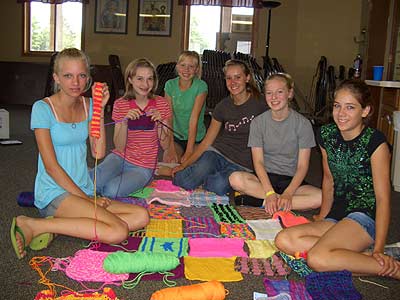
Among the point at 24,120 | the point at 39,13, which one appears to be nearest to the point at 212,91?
the point at 24,120

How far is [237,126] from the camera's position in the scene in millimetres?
3127

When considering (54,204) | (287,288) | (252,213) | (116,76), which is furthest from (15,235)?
(116,76)

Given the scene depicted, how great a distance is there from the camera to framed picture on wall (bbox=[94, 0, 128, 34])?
9352 mm

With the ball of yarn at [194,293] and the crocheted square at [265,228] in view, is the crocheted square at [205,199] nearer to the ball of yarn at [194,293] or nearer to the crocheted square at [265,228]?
the crocheted square at [265,228]

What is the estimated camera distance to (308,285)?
176cm

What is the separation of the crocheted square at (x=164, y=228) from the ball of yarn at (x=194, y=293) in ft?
2.34

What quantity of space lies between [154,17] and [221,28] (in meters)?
1.37

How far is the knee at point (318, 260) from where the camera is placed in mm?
1833

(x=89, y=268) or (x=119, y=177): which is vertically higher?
(x=119, y=177)

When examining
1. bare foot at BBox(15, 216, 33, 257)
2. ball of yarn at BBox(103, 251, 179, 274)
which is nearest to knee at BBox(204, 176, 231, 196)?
ball of yarn at BBox(103, 251, 179, 274)

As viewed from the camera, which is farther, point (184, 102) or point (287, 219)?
point (184, 102)

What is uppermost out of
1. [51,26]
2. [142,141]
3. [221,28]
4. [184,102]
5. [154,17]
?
[154,17]

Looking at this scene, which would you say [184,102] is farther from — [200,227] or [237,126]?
[200,227]

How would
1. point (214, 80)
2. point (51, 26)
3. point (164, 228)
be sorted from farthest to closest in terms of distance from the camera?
point (51, 26), point (214, 80), point (164, 228)
